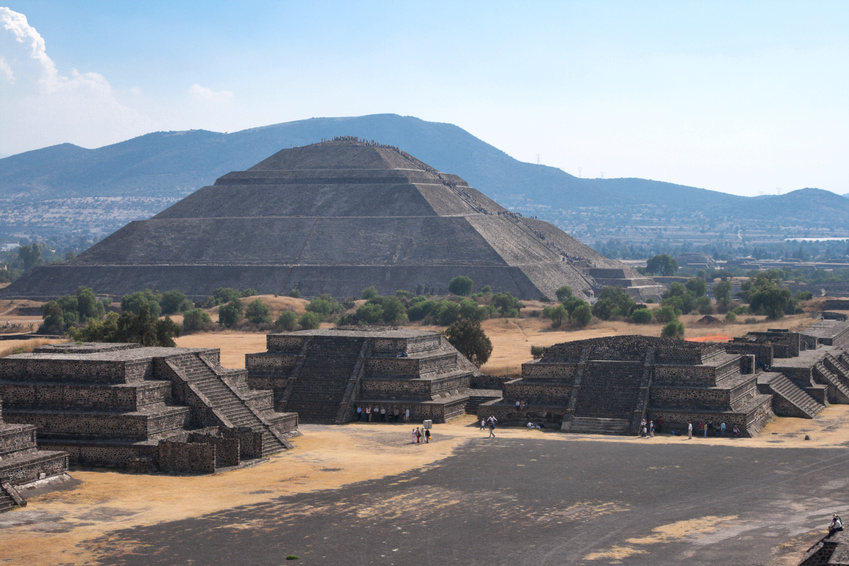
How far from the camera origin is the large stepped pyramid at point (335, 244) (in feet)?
445

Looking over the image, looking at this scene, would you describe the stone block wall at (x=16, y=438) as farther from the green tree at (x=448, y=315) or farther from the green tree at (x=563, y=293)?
the green tree at (x=563, y=293)

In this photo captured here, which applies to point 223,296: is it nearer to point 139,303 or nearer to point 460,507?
point 139,303

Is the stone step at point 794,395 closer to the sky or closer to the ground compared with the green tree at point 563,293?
closer to the ground

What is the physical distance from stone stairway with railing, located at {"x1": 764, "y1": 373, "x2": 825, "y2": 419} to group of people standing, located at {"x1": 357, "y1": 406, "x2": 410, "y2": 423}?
17864 millimetres

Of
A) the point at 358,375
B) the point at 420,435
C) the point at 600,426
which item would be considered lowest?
the point at 600,426

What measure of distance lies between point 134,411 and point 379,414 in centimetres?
1445

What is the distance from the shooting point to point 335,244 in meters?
145

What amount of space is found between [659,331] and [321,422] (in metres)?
44.6

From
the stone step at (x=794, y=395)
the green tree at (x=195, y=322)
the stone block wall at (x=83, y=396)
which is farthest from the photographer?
the green tree at (x=195, y=322)

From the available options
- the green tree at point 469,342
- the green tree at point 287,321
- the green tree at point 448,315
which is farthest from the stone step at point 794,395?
the green tree at point 287,321

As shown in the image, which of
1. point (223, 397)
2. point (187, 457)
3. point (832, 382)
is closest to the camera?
point (187, 457)

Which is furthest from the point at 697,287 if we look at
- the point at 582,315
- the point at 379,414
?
the point at 379,414

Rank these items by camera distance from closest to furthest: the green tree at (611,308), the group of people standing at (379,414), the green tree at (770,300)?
the group of people standing at (379,414)
the green tree at (770,300)
the green tree at (611,308)

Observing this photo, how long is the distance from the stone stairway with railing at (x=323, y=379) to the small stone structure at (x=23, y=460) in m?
16.0
